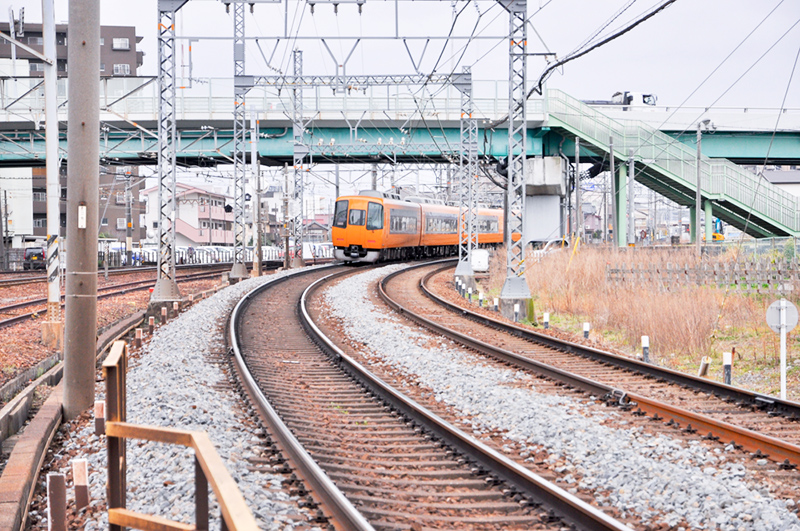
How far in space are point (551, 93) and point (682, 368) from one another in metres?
25.1

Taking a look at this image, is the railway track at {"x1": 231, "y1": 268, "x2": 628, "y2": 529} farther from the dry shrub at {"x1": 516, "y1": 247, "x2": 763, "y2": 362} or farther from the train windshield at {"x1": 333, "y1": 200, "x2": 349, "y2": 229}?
the train windshield at {"x1": 333, "y1": 200, "x2": 349, "y2": 229}

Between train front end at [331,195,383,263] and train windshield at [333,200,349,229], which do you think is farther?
train windshield at [333,200,349,229]

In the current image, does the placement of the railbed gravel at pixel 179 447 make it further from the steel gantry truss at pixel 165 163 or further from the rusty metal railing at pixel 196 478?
the steel gantry truss at pixel 165 163

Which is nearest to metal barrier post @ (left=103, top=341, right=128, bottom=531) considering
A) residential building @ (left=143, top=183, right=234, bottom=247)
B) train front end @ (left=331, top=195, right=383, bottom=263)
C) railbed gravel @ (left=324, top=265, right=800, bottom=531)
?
railbed gravel @ (left=324, top=265, right=800, bottom=531)

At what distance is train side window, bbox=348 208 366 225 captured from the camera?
36.5 metres

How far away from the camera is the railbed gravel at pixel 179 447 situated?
5105 millimetres

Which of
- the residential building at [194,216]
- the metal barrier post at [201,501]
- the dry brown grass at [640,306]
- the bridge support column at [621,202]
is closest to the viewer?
the metal barrier post at [201,501]

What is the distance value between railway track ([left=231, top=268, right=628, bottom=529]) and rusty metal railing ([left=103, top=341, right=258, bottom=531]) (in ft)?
4.56

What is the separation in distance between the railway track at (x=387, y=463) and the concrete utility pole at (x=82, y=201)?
177cm

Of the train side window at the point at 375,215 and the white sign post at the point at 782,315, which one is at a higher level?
the train side window at the point at 375,215

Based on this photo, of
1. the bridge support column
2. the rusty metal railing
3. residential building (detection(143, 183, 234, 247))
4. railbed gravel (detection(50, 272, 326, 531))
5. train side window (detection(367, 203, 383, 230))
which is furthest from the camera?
residential building (detection(143, 183, 234, 247))

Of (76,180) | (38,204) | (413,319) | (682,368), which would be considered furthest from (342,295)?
(38,204)

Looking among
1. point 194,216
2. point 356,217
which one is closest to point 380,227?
point 356,217

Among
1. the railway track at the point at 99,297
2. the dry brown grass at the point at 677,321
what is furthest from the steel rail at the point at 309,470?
the railway track at the point at 99,297
